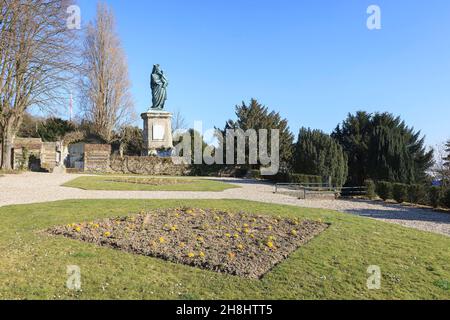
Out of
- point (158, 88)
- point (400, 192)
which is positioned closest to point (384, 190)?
point (400, 192)

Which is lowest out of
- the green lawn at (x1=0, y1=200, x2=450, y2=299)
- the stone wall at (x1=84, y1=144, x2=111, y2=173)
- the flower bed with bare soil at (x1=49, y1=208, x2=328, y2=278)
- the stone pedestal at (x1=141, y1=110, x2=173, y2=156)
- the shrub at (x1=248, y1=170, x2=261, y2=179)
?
the green lawn at (x1=0, y1=200, x2=450, y2=299)

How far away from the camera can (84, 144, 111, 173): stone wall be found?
34281 millimetres

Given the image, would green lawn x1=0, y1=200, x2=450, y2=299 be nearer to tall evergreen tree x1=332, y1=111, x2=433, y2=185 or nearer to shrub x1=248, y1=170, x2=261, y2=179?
tall evergreen tree x1=332, y1=111, x2=433, y2=185

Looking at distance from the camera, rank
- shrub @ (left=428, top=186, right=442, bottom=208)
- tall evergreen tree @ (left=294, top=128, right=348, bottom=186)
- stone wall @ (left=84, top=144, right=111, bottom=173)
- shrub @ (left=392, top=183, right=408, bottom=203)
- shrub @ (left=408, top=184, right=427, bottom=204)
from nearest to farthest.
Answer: shrub @ (left=428, top=186, right=442, bottom=208)
shrub @ (left=408, top=184, right=427, bottom=204)
shrub @ (left=392, top=183, right=408, bottom=203)
tall evergreen tree @ (left=294, top=128, right=348, bottom=186)
stone wall @ (left=84, top=144, right=111, bottom=173)

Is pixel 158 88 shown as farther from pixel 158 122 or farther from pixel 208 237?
pixel 208 237

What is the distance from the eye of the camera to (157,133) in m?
35.7

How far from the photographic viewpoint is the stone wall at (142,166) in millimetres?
35031

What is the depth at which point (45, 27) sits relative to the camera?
889 inches

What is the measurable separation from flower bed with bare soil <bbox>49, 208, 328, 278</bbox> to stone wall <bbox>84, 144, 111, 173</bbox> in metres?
27.2

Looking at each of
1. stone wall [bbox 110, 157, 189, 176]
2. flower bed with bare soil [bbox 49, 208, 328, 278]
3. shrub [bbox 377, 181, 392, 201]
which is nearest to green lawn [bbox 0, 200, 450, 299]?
flower bed with bare soil [bbox 49, 208, 328, 278]

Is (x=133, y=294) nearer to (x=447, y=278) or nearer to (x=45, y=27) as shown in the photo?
(x=447, y=278)

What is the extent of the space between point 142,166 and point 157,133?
374 cm
